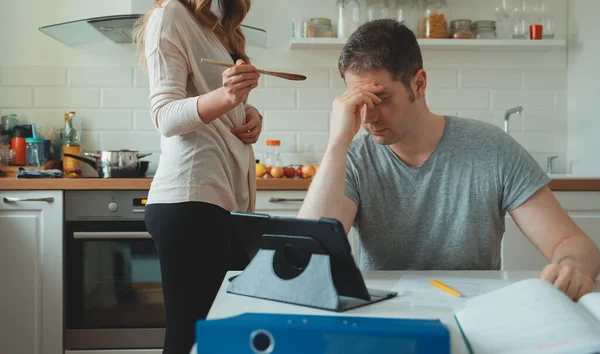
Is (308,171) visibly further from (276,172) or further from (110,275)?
(110,275)

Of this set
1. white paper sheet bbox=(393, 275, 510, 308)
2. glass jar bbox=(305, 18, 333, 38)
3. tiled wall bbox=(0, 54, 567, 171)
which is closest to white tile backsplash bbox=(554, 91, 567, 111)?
tiled wall bbox=(0, 54, 567, 171)

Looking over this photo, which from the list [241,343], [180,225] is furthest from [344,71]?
[241,343]

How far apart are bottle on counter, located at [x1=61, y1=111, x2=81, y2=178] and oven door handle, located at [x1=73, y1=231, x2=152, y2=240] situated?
1.39ft

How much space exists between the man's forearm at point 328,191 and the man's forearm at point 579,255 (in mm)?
458

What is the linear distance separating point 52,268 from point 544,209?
2.07m

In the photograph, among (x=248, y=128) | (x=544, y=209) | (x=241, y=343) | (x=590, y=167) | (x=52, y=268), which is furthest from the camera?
(x=590, y=167)

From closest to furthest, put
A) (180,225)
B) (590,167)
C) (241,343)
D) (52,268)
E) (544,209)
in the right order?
1. (241,343)
2. (544,209)
3. (180,225)
4. (52,268)
5. (590,167)

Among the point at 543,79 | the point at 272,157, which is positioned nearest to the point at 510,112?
the point at 543,79

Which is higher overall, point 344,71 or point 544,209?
point 344,71

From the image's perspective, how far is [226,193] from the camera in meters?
1.85

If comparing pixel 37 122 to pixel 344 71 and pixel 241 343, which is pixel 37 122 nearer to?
pixel 344 71

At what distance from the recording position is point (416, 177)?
1.64 meters

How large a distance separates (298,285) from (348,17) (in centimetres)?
253

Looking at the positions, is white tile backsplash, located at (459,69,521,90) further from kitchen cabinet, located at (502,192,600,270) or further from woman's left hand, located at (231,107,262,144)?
woman's left hand, located at (231,107,262,144)
